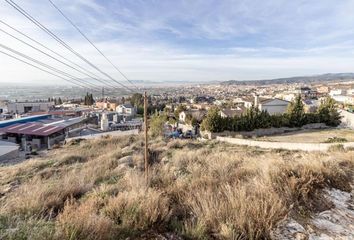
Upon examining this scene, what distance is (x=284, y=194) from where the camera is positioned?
3797 millimetres

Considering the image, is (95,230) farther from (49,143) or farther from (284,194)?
(49,143)


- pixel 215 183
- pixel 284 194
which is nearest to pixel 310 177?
pixel 284 194

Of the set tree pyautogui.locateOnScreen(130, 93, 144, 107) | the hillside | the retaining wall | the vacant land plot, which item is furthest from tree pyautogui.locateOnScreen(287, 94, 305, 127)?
tree pyautogui.locateOnScreen(130, 93, 144, 107)

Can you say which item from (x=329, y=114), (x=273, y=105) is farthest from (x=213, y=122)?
(x=273, y=105)

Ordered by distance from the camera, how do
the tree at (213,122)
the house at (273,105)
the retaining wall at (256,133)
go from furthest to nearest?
the house at (273,105) < the retaining wall at (256,133) < the tree at (213,122)

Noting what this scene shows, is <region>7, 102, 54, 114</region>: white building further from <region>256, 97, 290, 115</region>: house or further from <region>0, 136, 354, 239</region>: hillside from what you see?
<region>0, 136, 354, 239</region>: hillside

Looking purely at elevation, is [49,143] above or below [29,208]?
below

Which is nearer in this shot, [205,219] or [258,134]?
[205,219]

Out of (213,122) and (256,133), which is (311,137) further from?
(213,122)

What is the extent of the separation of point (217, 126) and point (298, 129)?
13.0 meters

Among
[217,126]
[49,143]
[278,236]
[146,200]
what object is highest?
[146,200]

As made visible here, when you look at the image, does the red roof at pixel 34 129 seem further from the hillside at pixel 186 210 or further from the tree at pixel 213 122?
the hillside at pixel 186 210

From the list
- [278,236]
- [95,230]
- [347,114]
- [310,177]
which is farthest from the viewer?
[347,114]

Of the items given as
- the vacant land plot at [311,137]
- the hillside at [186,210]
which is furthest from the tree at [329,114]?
the hillside at [186,210]
